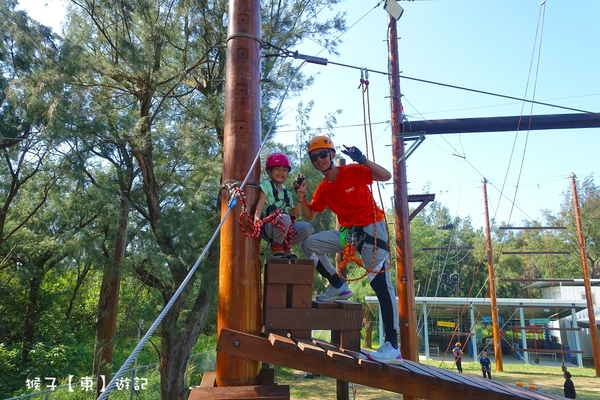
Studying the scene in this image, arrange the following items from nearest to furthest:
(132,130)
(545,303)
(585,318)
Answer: (132,130), (545,303), (585,318)

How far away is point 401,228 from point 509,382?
42.8 feet

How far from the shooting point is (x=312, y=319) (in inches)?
119

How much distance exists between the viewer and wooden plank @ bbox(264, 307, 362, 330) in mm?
2902

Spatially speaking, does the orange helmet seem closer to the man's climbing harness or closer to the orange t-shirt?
the orange t-shirt

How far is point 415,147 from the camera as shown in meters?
9.67

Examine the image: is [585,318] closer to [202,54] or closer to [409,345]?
[409,345]

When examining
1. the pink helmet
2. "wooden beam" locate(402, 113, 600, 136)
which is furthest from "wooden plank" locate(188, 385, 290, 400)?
"wooden beam" locate(402, 113, 600, 136)

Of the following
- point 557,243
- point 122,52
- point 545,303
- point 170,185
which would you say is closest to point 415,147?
point 170,185

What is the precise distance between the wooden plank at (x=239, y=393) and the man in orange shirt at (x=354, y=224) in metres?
1.01

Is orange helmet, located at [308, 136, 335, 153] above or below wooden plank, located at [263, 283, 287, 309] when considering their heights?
above

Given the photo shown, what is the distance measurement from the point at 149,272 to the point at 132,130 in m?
2.97

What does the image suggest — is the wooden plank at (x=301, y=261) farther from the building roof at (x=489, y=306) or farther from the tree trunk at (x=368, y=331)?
the tree trunk at (x=368, y=331)

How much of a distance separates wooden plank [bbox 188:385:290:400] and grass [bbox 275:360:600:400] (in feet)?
41.5

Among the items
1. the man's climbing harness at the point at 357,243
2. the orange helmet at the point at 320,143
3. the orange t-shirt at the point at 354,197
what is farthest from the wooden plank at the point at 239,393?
the orange helmet at the point at 320,143
